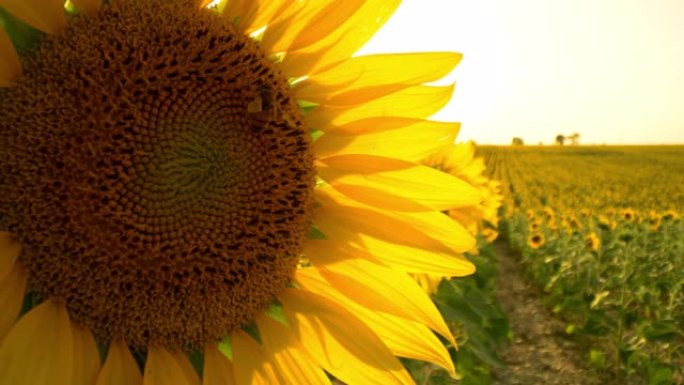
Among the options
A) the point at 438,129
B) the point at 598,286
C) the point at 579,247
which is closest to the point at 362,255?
the point at 438,129

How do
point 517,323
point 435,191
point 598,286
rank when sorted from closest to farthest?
point 435,191, point 598,286, point 517,323

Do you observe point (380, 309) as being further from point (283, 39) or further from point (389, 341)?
point (283, 39)

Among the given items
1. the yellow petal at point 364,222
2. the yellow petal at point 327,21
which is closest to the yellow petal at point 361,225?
the yellow petal at point 364,222

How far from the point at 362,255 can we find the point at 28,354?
0.71 metres

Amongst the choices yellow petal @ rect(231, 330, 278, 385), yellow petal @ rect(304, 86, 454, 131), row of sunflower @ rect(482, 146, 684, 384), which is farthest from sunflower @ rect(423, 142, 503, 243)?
row of sunflower @ rect(482, 146, 684, 384)

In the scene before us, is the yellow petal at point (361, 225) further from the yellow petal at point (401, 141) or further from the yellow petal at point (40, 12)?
the yellow petal at point (40, 12)

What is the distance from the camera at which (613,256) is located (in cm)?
1191

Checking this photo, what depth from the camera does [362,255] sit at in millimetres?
1601

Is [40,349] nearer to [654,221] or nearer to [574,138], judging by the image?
[654,221]

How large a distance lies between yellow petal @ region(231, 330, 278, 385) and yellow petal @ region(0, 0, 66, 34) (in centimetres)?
71

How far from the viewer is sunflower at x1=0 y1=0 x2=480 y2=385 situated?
1247 mm

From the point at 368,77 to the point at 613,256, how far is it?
11.4m

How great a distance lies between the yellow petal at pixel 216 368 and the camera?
144 centimetres

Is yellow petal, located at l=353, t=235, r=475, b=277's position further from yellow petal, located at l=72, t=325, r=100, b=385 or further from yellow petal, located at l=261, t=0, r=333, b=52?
yellow petal, located at l=72, t=325, r=100, b=385
